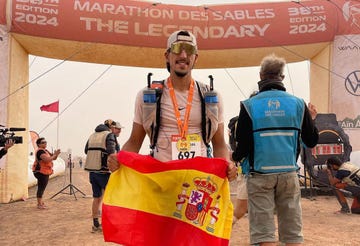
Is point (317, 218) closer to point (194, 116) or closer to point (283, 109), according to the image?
point (283, 109)

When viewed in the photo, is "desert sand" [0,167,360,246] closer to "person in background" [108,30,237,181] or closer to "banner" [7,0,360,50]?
"person in background" [108,30,237,181]

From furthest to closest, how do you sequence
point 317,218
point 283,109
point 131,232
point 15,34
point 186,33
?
point 15,34 → point 317,218 → point 283,109 → point 186,33 → point 131,232

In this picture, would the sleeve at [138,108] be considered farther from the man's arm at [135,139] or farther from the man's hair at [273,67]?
the man's hair at [273,67]

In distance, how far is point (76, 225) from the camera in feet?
21.2

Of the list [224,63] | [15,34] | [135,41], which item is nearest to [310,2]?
[224,63]

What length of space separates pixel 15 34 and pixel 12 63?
2.23ft

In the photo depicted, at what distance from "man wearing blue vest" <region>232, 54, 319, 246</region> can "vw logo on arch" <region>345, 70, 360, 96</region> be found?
23.7 ft

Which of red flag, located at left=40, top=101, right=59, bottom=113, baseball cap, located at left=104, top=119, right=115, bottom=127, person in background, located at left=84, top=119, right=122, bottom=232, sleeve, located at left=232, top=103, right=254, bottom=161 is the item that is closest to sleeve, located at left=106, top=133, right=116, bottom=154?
person in background, located at left=84, top=119, right=122, bottom=232

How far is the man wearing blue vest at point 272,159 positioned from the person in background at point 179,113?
0.75 meters

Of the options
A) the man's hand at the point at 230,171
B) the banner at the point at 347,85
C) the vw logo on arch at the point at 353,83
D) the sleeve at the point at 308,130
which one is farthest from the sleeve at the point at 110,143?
the vw logo on arch at the point at 353,83

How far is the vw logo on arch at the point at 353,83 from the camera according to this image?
9.38 m

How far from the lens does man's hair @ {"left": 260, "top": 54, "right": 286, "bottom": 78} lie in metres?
3.09

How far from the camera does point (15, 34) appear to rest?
338 inches

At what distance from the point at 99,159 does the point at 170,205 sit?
4421mm
